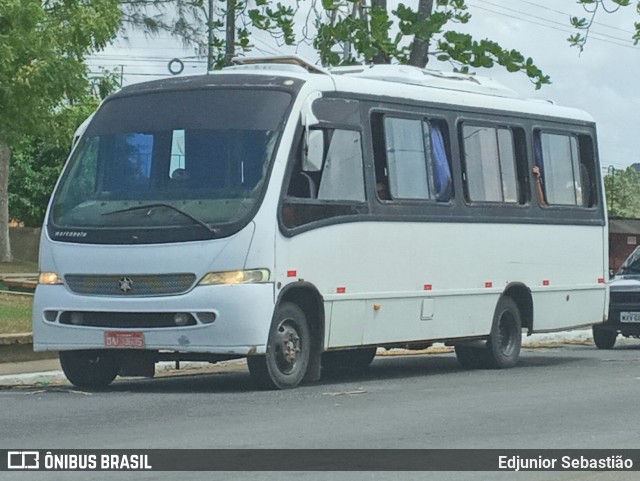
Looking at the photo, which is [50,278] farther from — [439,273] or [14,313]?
[14,313]

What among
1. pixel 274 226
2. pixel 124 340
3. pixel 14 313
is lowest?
pixel 124 340

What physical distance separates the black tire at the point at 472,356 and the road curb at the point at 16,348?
4.90 m

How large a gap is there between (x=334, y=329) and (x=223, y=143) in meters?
2.14

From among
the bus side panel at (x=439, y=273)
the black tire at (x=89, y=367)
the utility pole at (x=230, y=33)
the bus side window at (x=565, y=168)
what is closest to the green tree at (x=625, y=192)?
the utility pole at (x=230, y=33)

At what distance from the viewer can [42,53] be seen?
78.9 ft

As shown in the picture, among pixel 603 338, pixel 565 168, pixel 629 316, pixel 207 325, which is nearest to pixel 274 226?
pixel 207 325

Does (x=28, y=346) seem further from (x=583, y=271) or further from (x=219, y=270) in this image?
(x=583, y=271)

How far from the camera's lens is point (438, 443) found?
11.6 m

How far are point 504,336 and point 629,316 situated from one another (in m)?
5.57

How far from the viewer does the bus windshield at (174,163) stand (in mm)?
15359

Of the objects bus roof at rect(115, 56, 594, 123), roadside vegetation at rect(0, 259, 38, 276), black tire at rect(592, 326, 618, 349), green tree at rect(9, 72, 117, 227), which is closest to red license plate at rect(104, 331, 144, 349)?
bus roof at rect(115, 56, 594, 123)

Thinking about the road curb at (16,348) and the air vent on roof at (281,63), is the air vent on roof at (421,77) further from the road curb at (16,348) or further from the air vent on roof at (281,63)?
the road curb at (16,348)
